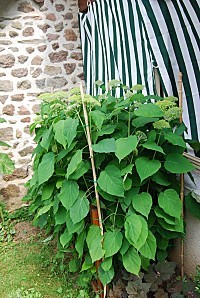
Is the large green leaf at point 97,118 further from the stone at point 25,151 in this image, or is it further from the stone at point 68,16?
the stone at point 68,16

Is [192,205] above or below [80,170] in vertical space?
below

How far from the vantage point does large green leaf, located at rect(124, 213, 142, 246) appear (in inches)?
89.9

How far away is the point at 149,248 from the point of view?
2367 mm

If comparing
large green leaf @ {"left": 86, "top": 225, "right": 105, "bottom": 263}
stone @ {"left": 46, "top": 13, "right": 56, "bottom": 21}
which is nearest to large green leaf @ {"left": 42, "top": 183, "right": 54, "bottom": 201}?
large green leaf @ {"left": 86, "top": 225, "right": 105, "bottom": 263}

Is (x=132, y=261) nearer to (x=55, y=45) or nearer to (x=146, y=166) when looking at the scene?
→ (x=146, y=166)

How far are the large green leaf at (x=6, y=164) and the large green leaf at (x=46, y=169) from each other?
150 centimetres

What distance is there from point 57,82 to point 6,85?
582 mm

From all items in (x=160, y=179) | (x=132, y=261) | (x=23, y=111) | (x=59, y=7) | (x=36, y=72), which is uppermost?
(x=59, y=7)

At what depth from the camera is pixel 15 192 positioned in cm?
444

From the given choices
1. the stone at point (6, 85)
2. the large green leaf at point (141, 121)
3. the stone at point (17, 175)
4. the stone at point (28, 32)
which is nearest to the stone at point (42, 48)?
the stone at point (28, 32)

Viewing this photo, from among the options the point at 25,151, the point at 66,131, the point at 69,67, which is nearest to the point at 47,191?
the point at 66,131

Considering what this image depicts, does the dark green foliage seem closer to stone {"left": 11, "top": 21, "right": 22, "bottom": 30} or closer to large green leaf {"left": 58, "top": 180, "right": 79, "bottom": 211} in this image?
large green leaf {"left": 58, "top": 180, "right": 79, "bottom": 211}

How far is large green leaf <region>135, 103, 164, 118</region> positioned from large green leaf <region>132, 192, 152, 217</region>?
50cm

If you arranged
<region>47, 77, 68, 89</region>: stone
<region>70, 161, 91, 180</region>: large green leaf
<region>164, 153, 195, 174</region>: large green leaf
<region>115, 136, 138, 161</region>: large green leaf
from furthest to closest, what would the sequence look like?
<region>47, 77, 68, 89</region>: stone < <region>70, 161, 91, 180</region>: large green leaf < <region>164, 153, 195, 174</region>: large green leaf < <region>115, 136, 138, 161</region>: large green leaf
